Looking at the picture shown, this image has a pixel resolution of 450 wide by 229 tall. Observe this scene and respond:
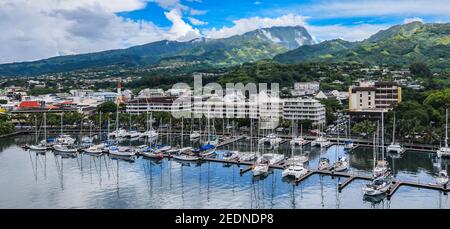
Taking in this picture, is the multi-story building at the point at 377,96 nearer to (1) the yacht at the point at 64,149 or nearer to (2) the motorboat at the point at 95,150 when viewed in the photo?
(2) the motorboat at the point at 95,150

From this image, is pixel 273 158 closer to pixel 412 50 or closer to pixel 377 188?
pixel 377 188

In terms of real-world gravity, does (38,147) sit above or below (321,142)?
below

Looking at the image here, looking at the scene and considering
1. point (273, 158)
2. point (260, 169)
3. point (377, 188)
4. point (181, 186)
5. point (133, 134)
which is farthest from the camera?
point (133, 134)

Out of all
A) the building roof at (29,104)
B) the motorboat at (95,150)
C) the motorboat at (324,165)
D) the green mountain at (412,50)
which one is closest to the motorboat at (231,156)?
the motorboat at (324,165)

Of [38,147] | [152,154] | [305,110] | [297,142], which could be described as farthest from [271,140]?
[38,147]

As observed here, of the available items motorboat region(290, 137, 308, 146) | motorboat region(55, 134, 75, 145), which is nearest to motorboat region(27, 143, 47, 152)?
motorboat region(55, 134, 75, 145)

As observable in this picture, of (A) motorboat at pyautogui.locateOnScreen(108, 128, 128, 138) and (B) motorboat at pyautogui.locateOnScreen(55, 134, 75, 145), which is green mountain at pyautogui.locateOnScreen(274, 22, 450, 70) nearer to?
(A) motorboat at pyautogui.locateOnScreen(108, 128, 128, 138)

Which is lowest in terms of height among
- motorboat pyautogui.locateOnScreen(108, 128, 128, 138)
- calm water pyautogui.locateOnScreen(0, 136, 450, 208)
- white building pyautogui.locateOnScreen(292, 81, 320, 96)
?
calm water pyautogui.locateOnScreen(0, 136, 450, 208)
